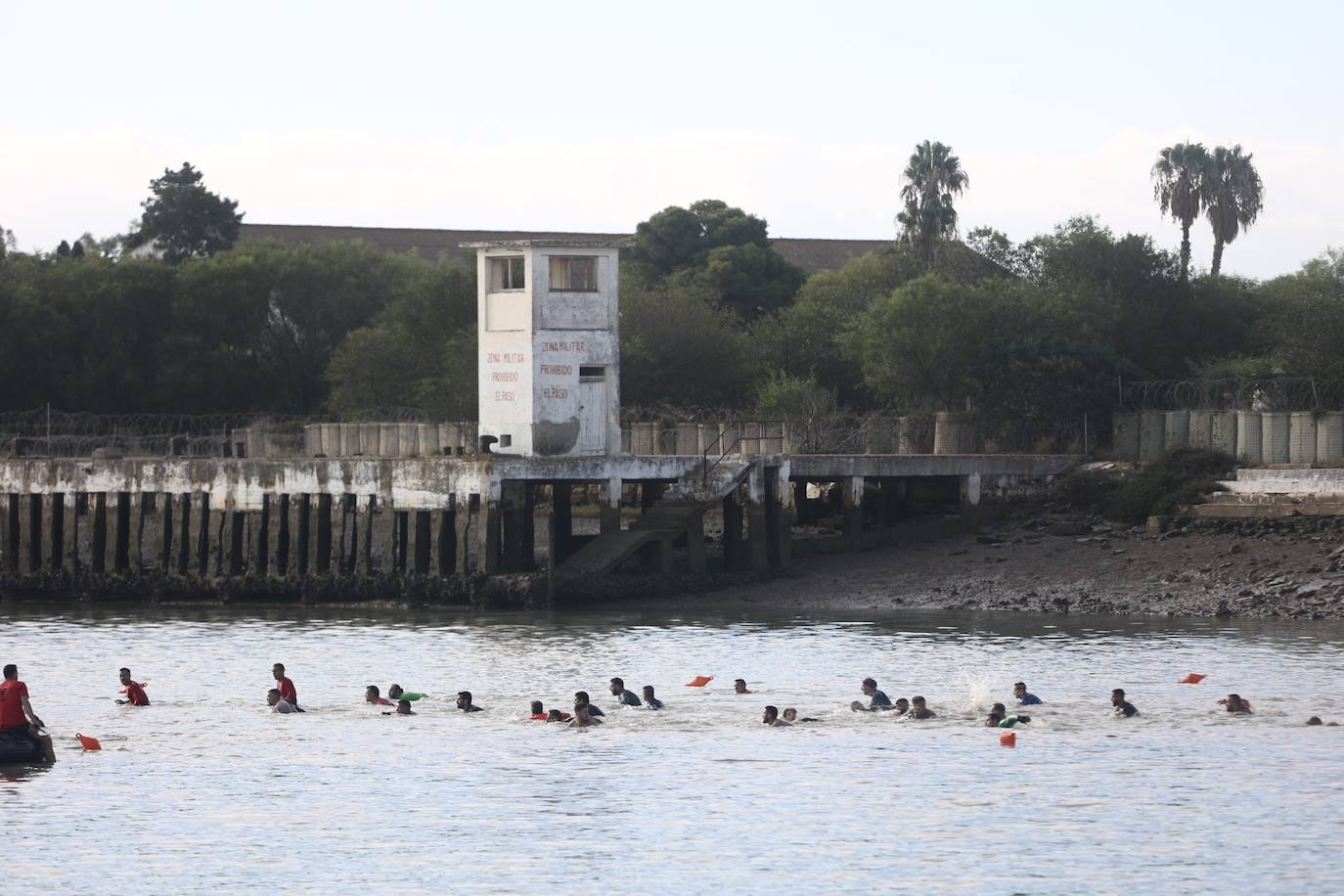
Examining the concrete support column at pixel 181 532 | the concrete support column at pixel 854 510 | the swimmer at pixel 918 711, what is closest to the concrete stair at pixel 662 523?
the concrete support column at pixel 854 510

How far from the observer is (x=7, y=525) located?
188 ft

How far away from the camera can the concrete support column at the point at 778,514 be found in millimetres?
53938

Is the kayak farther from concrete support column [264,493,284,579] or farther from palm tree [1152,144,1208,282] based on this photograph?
palm tree [1152,144,1208,282]

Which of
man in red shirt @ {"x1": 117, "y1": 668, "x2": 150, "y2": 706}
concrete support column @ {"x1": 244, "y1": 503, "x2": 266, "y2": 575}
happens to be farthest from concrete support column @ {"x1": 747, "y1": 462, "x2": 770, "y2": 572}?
man in red shirt @ {"x1": 117, "y1": 668, "x2": 150, "y2": 706}

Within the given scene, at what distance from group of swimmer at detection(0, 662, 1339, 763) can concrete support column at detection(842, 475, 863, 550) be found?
59.6 feet

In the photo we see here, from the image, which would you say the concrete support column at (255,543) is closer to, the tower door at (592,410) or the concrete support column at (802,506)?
the tower door at (592,410)

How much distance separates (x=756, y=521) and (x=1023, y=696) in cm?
1874

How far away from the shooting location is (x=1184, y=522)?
5300 cm

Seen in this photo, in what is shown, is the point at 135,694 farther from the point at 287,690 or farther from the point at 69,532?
the point at 69,532

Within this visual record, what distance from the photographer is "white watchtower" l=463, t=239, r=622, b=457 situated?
51500 millimetres

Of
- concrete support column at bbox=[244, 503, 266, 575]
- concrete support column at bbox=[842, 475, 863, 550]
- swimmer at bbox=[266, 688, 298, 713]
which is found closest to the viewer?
swimmer at bbox=[266, 688, 298, 713]

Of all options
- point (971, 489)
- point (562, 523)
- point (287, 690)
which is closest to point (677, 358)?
point (971, 489)

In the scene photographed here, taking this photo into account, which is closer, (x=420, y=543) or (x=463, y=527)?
(x=463, y=527)

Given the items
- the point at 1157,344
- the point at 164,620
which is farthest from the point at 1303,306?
the point at 164,620
